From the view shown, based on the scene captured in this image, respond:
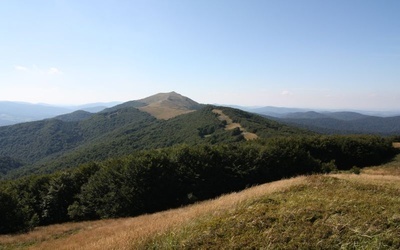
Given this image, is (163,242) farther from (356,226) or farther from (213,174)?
(213,174)

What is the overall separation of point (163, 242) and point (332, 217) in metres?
4.93

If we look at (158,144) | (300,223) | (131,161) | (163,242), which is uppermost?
(300,223)

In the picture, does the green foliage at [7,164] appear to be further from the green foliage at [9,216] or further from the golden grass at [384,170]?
the golden grass at [384,170]

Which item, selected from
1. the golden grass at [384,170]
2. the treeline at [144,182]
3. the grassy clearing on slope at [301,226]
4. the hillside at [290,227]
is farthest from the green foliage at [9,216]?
the golden grass at [384,170]

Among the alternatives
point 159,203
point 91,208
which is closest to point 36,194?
point 91,208

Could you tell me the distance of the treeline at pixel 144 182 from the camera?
36844 mm

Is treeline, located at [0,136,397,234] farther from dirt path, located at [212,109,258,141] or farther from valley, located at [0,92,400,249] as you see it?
Answer: dirt path, located at [212,109,258,141]

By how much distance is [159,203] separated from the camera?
128 feet

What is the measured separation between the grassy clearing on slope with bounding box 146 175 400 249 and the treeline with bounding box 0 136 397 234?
2785 cm

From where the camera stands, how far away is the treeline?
36.8m

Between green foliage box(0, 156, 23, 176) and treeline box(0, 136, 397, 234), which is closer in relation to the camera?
treeline box(0, 136, 397, 234)

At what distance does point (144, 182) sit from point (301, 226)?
106 feet

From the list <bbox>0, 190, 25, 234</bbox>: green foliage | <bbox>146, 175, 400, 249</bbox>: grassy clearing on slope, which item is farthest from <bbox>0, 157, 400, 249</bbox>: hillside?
<bbox>0, 190, 25, 234</bbox>: green foliage

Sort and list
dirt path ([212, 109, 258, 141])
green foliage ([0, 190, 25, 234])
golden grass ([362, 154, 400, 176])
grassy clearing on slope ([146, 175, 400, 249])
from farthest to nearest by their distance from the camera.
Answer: dirt path ([212, 109, 258, 141])
golden grass ([362, 154, 400, 176])
green foliage ([0, 190, 25, 234])
grassy clearing on slope ([146, 175, 400, 249])
